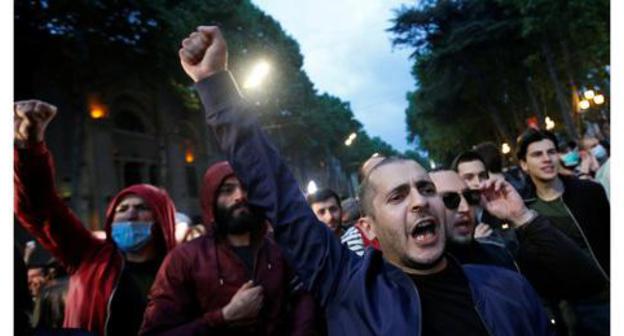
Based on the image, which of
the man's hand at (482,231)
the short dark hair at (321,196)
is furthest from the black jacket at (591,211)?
the short dark hair at (321,196)

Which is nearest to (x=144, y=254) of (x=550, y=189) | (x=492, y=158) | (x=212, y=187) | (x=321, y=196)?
(x=212, y=187)

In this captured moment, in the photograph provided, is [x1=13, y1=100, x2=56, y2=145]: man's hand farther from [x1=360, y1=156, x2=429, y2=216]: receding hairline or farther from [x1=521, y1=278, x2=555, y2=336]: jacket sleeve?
[x1=521, y1=278, x2=555, y2=336]: jacket sleeve

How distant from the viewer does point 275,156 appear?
2244 mm

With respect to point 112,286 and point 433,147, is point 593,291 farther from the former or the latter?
point 433,147

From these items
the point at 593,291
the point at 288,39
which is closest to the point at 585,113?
Result: the point at 288,39

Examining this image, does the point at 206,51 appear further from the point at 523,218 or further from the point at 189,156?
the point at 189,156

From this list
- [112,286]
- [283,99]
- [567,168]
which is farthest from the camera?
[283,99]

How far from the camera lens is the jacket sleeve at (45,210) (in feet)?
9.20

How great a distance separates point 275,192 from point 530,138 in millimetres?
3029

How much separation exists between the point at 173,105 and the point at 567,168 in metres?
23.8

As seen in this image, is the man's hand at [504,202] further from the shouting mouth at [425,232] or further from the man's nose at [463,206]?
the shouting mouth at [425,232]

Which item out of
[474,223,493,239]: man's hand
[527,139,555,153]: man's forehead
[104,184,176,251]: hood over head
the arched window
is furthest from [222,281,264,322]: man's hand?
the arched window

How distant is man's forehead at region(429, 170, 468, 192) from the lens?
335cm
